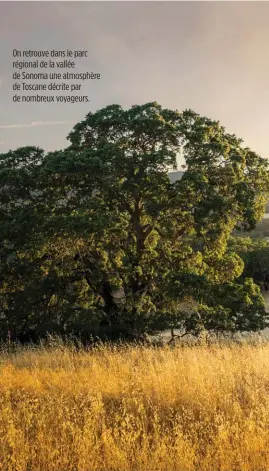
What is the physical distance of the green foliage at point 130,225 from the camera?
14195mm

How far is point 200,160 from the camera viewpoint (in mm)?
15086

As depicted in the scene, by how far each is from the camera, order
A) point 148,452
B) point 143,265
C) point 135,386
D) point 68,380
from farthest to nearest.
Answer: point 143,265 < point 68,380 < point 135,386 < point 148,452

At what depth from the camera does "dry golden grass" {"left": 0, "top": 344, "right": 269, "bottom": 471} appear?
5.07 meters

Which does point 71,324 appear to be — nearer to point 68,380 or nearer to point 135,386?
point 68,380

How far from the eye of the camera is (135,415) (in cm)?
676

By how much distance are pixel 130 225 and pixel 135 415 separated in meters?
10.3

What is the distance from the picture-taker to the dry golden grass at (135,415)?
507cm

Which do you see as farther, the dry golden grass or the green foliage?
the green foliage

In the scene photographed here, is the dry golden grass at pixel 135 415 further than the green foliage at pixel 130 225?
No

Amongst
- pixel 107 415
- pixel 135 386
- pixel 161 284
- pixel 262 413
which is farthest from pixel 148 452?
pixel 161 284

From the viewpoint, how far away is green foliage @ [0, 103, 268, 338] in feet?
46.6

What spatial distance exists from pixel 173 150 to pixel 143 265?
4598 mm

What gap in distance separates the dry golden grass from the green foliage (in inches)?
181

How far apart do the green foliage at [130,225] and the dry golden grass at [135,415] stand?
4.60m
